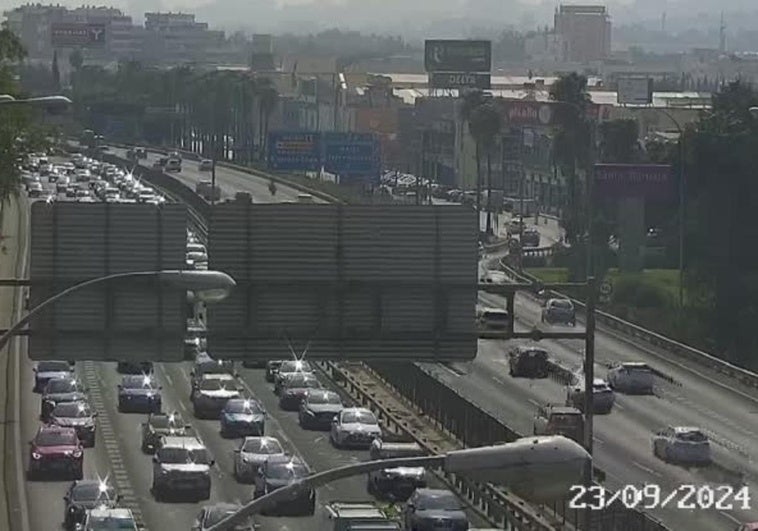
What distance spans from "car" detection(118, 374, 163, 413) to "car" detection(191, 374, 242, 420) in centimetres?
61

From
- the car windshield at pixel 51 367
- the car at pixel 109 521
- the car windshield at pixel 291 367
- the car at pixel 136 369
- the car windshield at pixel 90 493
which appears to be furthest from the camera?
the car at pixel 136 369

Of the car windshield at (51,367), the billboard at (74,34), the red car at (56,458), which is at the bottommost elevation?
the billboard at (74,34)

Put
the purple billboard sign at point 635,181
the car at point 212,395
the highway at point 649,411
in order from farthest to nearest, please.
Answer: the purple billboard sign at point 635,181 < the car at point 212,395 < the highway at point 649,411

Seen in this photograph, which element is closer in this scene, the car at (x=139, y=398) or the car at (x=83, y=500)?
the car at (x=83, y=500)

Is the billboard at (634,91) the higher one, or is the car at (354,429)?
the car at (354,429)

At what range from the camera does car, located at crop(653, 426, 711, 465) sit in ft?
97.1

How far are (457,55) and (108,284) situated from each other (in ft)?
251

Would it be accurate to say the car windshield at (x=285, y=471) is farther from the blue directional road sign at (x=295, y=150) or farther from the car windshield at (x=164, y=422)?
the blue directional road sign at (x=295, y=150)

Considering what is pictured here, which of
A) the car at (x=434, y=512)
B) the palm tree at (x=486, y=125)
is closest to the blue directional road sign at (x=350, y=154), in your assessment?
the palm tree at (x=486, y=125)

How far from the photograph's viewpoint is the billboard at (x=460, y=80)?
303 ft

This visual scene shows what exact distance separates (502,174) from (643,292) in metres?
39.8

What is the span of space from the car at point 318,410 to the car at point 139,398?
2407 mm

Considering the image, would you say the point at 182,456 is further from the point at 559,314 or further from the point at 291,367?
the point at 559,314

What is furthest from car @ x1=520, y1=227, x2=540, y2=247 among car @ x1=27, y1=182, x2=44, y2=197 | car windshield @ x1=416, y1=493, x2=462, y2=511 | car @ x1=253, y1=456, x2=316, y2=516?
car windshield @ x1=416, y1=493, x2=462, y2=511
